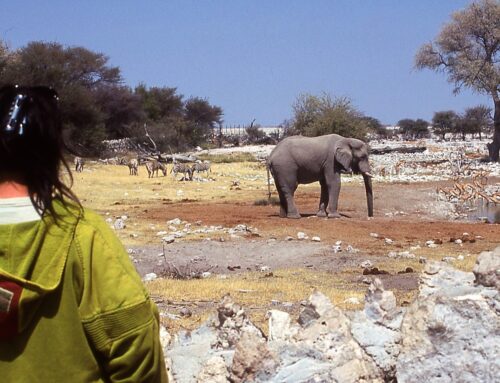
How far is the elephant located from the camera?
19.7 meters

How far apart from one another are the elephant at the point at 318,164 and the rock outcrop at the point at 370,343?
48.2 ft

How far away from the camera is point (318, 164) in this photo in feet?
65.7

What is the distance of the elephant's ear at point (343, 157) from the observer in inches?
779

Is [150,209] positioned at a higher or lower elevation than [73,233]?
lower

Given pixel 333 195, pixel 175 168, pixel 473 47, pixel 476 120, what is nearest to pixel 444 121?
pixel 476 120

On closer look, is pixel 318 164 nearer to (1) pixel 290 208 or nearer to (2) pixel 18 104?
(1) pixel 290 208

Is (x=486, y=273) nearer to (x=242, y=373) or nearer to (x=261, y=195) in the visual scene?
(x=242, y=373)

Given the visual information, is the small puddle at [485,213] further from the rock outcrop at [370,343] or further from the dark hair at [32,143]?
the dark hair at [32,143]

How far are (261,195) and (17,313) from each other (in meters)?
25.0

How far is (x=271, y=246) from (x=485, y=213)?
10.5 m

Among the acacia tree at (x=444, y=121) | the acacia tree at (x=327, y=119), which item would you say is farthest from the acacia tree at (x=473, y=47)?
the acacia tree at (x=444, y=121)

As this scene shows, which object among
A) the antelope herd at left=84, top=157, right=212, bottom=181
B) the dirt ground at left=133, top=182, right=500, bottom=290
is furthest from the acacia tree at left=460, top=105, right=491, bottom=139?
the dirt ground at left=133, top=182, right=500, bottom=290

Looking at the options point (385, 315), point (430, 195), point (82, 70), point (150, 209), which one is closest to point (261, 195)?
point (430, 195)

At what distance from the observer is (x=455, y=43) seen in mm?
46781
